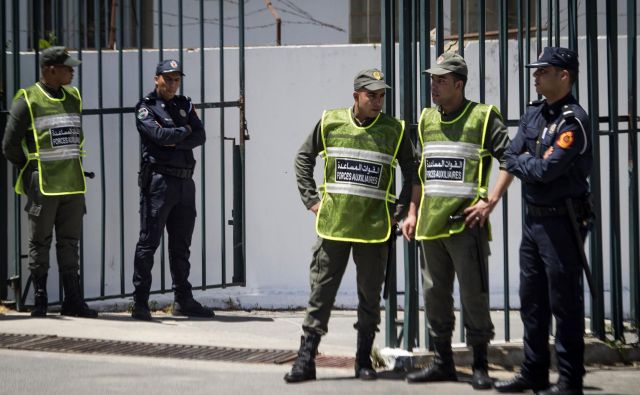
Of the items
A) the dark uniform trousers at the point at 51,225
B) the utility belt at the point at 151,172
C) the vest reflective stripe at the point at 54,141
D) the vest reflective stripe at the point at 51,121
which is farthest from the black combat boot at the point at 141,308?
the vest reflective stripe at the point at 51,121

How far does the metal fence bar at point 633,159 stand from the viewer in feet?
→ 23.2

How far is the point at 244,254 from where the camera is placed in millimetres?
9469

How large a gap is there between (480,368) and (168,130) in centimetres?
327

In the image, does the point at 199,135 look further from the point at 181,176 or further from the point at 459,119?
the point at 459,119

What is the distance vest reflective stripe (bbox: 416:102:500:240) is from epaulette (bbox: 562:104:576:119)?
455 millimetres

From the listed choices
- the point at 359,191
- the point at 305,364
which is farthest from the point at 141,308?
the point at 359,191

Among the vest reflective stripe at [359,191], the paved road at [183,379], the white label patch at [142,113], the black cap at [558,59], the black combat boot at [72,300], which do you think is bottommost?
the paved road at [183,379]

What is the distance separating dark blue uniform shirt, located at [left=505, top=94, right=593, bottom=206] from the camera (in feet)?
18.9

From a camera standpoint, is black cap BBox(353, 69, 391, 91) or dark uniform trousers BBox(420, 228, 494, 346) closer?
dark uniform trousers BBox(420, 228, 494, 346)

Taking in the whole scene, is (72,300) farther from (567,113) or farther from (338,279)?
(567,113)

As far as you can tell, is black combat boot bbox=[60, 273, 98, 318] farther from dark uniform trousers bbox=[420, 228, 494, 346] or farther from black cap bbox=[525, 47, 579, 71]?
black cap bbox=[525, 47, 579, 71]

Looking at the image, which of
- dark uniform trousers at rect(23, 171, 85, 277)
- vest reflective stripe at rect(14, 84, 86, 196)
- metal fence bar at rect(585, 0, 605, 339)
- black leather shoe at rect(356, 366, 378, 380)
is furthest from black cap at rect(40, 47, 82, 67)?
metal fence bar at rect(585, 0, 605, 339)

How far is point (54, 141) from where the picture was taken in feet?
27.7

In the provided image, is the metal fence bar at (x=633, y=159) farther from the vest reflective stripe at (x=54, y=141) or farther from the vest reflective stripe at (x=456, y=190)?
the vest reflective stripe at (x=54, y=141)
